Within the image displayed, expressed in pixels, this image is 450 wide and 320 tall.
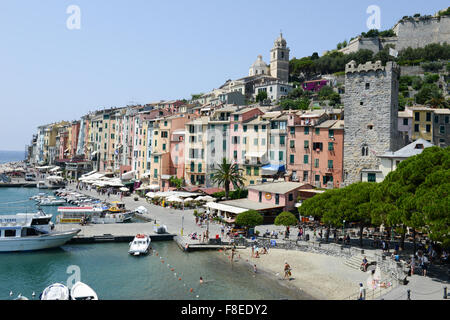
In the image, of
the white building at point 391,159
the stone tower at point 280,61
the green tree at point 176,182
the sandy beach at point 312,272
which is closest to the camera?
the sandy beach at point 312,272

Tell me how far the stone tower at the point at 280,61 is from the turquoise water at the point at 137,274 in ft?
380

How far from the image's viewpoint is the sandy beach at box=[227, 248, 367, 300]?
2667 centimetres

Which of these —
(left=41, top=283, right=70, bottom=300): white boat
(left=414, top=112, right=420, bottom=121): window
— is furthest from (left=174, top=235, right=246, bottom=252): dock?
(left=414, top=112, right=420, bottom=121): window

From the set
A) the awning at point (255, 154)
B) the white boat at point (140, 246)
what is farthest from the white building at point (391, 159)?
the white boat at point (140, 246)

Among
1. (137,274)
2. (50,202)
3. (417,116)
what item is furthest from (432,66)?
(137,274)

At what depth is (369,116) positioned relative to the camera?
53.1 metres

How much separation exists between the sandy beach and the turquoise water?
1407 millimetres

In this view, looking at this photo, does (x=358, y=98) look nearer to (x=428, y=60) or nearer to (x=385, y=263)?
(x=385, y=263)

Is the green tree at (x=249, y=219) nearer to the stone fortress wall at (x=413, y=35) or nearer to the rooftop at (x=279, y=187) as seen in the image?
the rooftop at (x=279, y=187)

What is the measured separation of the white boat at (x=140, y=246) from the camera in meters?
37.2

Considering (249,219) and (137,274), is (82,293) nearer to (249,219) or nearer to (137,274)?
(137,274)

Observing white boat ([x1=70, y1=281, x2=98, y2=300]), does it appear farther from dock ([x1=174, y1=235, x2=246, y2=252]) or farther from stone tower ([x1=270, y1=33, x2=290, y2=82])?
stone tower ([x1=270, y1=33, x2=290, y2=82])
